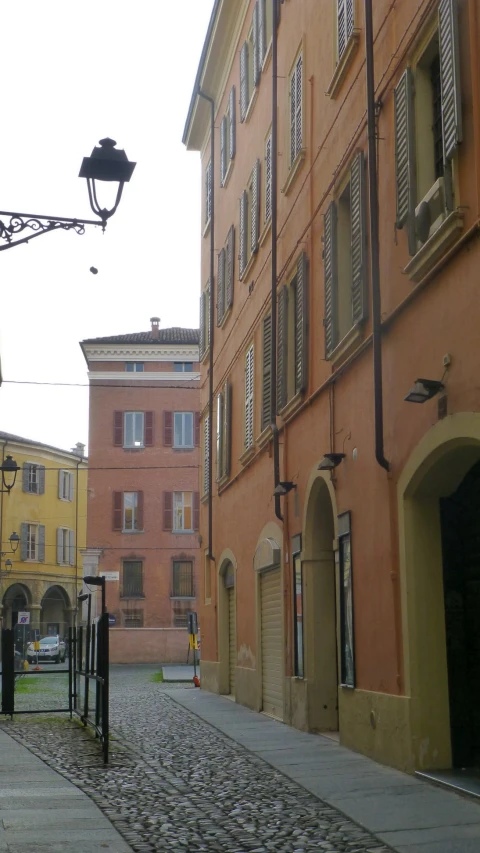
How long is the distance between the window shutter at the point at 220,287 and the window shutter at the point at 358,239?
35.9 feet

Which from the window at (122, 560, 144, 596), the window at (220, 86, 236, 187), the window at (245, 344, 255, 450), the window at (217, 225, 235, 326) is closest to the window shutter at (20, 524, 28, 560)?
the window at (122, 560, 144, 596)

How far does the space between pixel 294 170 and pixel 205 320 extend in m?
10.7

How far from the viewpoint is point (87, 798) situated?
28.1ft

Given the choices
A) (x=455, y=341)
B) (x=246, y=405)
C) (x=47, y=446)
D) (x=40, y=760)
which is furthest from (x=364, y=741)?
(x=47, y=446)

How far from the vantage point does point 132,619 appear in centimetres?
4681

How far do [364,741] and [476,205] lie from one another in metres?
5.56

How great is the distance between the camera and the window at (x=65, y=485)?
Result: 202ft

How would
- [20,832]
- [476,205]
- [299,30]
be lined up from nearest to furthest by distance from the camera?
1. [20,832]
2. [476,205]
3. [299,30]

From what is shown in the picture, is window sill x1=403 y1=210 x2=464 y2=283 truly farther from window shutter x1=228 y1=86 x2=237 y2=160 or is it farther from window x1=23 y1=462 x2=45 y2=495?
window x1=23 y1=462 x2=45 y2=495

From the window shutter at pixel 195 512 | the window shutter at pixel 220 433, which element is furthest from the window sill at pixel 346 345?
the window shutter at pixel 195 512

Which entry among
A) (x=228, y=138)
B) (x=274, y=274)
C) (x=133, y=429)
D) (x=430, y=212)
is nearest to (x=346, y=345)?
(x=430, y=212)

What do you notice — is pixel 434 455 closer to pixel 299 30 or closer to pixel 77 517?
pixel 299 30

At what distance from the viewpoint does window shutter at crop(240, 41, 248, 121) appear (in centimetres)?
2036

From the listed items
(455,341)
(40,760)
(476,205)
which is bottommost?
(40,760)
